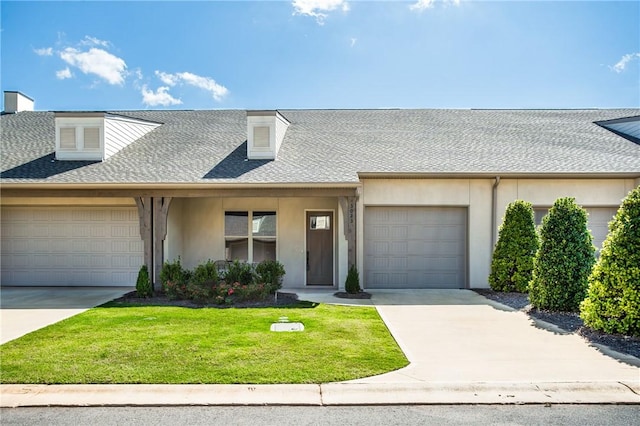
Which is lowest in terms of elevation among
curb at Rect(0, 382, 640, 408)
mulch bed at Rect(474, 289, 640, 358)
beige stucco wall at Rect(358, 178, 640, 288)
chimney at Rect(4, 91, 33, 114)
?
curb at Rect(0, 382, 640, 408)

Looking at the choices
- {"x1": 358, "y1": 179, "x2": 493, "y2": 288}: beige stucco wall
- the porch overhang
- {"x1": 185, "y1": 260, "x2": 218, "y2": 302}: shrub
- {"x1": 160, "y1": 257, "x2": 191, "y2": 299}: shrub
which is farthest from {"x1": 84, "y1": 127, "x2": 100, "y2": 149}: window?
{"x1": 358, "y1": 179, "x2": 493, "y2": 288}: beige stucco wall

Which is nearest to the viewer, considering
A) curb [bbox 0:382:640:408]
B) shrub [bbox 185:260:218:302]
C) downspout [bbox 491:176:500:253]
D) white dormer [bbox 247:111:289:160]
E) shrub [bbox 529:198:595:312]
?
curb [bbox 0:382:640:408]

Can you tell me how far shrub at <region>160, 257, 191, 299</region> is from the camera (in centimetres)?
1052

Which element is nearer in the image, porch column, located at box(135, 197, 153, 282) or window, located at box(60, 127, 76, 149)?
porch column, located at box(135, 197, 153, 282)

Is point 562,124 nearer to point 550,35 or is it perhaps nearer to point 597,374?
point 550,35

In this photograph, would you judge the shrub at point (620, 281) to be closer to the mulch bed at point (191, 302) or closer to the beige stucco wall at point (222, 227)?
the mulch bed at point (191, 302)

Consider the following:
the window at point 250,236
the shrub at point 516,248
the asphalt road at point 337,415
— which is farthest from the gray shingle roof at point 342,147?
the asphalt road at point 337,415

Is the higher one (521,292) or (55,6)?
(55,6)

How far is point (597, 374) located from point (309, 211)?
878 cm

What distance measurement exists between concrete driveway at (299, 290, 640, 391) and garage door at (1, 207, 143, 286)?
25.0 ft

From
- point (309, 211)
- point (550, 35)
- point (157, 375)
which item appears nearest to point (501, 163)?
point (550, 35)

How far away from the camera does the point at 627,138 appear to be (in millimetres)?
14945

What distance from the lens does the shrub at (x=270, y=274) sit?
1068 cm

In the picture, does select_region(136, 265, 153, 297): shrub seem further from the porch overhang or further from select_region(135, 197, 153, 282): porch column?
the porch overhang
